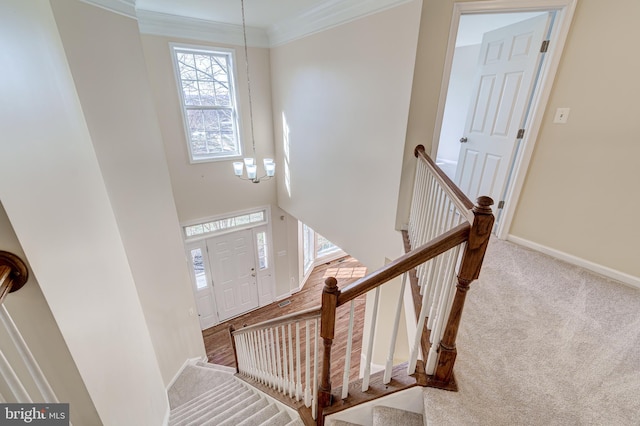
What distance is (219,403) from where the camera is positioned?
2.70 metres

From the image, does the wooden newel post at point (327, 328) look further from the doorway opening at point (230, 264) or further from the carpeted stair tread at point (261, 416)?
the doorway opening at point (230, 264)

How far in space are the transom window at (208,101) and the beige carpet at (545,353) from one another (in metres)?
4.32

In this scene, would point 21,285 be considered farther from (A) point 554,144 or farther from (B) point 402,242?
(A) point 554,144

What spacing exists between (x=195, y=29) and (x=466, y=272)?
467cm

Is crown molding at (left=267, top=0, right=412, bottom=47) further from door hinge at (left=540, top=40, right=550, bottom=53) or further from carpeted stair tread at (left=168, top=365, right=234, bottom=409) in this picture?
carpeted stair tread at (left=168, top=365, right=234, bottom=409)

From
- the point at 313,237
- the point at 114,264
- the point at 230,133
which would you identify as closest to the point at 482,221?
the point at 114,264

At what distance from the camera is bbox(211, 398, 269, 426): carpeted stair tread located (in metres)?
2.08

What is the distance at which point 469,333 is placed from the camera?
1595mm

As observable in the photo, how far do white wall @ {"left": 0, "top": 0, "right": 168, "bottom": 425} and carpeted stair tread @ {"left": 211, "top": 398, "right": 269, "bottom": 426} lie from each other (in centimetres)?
49

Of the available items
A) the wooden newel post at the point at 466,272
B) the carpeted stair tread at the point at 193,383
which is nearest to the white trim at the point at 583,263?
the wooden newel post at the point at 466,272

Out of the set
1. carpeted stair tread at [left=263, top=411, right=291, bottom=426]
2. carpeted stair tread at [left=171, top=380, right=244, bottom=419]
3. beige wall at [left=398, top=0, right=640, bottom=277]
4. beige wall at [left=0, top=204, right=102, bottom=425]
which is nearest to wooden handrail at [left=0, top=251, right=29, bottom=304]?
beige wall at [left=0, top=204, right=102, bottom=425]

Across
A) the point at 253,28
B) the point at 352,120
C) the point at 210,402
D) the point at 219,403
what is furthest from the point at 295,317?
the point at 253,28

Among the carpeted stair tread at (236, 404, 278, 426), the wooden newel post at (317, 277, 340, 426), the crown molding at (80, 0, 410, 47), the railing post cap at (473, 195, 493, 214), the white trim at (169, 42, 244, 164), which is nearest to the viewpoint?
the railing post cap at (473, 195, 493, 214)

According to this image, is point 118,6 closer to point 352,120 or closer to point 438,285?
point 352,120
